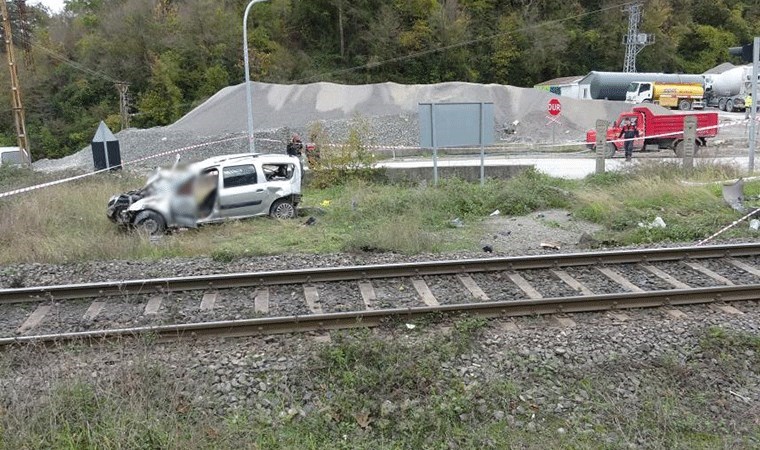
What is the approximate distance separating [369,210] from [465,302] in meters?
6.22

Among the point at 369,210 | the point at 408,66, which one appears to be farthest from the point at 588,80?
the point at 369,210

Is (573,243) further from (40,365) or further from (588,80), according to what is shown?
(588,80)

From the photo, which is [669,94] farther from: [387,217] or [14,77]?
[14,77]

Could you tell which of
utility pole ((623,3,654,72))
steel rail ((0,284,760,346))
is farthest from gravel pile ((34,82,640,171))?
utility pole ((623,3,654,72))

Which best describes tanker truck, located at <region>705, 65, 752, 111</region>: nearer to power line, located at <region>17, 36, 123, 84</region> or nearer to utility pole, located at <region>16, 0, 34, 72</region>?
power line, located at <region>17, 36, 123, 84</region>

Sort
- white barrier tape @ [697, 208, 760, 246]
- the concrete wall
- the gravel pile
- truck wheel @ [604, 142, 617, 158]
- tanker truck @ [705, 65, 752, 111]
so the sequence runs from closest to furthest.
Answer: white barrier tape @ [697, 208, 760, 246]
the concrete wall
truck wheel @ [604, 142, 617, 158]
the gravel pile
tanker truck @ [705, 65, 752, 111]

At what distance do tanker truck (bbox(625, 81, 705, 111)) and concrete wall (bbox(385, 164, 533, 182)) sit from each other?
2941 cm

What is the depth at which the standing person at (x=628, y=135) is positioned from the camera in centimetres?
2434

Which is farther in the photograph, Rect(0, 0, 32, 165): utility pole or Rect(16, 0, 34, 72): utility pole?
Rect(16, 0, 34, 72): utility pole

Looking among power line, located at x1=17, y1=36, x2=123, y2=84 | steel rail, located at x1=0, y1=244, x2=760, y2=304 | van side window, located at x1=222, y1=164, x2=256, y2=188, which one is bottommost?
steel rail, located at x1=0, y1=244, x2=760, y2=304

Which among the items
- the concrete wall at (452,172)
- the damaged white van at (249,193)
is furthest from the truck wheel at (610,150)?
the damaged white van at (249,193)

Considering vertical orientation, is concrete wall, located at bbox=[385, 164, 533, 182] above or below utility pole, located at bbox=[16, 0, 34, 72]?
below

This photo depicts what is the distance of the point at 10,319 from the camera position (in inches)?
297

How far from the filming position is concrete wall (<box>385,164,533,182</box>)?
19.3 meters
